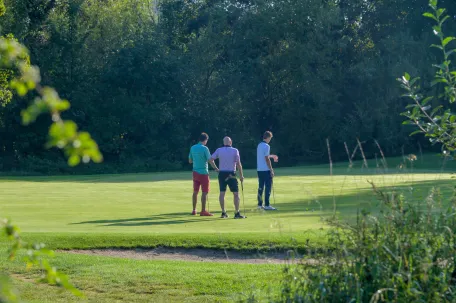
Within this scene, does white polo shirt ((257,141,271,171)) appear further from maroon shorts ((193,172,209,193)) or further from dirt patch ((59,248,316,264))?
dirt patch ((59,248,316,264))

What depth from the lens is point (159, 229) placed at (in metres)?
16.1

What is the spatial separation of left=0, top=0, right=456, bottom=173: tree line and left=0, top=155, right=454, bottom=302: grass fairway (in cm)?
2411

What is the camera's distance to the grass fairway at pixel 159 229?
9602 mm

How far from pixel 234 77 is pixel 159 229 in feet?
134

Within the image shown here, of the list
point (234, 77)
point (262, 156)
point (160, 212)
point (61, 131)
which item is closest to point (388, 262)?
point (61, 131)

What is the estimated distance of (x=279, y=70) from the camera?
5606 centimetres

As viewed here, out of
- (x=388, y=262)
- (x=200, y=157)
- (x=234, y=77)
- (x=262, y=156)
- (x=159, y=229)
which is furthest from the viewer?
(x=234, y=77)

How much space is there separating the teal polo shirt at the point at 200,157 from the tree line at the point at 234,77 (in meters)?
32.6

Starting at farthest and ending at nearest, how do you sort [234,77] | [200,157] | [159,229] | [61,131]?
1. [234,77]
2. [200,157]
3. [159,229]
4. [61,131]

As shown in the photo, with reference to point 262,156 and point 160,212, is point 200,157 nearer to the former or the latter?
point 262,156

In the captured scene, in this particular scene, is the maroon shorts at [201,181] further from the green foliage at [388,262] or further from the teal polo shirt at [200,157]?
the green foliage at [388,262]

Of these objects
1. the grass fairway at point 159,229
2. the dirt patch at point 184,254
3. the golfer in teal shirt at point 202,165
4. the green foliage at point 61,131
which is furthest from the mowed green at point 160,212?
the green foliage at point 61,131

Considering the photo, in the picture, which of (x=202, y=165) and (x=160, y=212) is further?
(x=160, y=212)

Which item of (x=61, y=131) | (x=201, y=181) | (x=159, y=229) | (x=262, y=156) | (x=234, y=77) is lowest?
(x=159, y=229)
